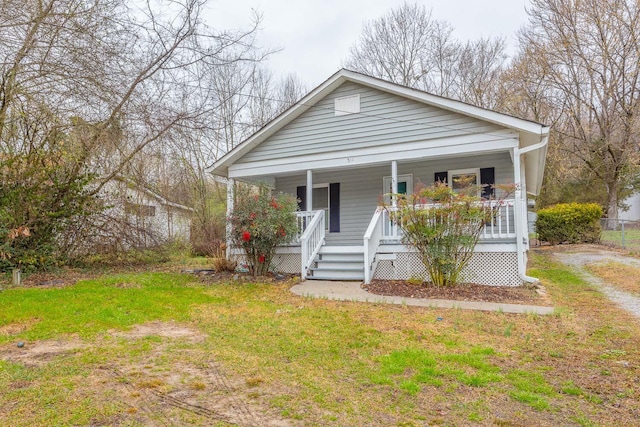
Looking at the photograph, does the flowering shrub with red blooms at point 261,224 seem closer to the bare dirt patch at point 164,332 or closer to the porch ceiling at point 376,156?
the porch ceiling at point 376,156

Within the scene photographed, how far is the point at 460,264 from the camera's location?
7648 mm

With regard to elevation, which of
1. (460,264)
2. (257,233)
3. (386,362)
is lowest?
(386,362)

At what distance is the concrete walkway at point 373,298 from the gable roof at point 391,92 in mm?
3973

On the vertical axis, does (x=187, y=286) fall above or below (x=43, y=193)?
below

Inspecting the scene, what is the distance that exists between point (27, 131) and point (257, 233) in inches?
232

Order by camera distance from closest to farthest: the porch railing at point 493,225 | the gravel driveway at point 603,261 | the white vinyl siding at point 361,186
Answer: the gravel driveway at point 603,261 < the porch railing at point 493,225 < the white vinyl siding at point 361,186

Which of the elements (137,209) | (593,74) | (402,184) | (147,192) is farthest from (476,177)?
(593,74)

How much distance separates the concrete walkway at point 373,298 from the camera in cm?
604

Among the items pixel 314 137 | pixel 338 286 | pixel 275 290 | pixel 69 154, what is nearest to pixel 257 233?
pixel 275 290

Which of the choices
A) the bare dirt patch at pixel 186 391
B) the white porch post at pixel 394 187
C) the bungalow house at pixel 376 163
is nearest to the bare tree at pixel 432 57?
the bungalow house at pixel 376 163

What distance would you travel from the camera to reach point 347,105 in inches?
405

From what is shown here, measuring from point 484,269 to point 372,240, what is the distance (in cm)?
247

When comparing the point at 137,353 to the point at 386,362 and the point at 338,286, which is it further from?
the point at 338,286

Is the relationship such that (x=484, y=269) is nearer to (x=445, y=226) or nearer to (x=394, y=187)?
(x=445, y=226)
